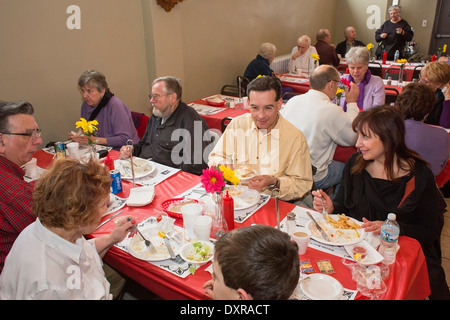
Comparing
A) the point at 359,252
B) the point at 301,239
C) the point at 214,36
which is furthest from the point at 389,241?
the point at 214,36

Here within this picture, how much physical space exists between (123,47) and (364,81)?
10.7 ft

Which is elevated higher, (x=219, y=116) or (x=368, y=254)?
(x=219, y=116)

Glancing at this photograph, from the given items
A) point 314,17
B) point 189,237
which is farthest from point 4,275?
point 314,17

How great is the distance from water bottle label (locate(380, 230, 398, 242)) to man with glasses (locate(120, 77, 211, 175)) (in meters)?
1.75

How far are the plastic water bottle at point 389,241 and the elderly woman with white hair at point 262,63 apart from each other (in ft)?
15.6

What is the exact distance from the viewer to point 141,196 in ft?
7.67

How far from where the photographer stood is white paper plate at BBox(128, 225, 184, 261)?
1772 millimetres

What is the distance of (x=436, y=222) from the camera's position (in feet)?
6.48

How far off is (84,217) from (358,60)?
3775 millimetres

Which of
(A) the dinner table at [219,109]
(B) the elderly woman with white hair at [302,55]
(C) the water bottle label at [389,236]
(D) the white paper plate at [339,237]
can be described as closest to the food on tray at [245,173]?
(D) the white paper plate at [339,237]

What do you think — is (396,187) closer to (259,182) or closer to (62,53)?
(259,182)

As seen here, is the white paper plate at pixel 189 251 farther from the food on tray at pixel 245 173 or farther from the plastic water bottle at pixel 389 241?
the plastic water bottle at pixel 389 241
